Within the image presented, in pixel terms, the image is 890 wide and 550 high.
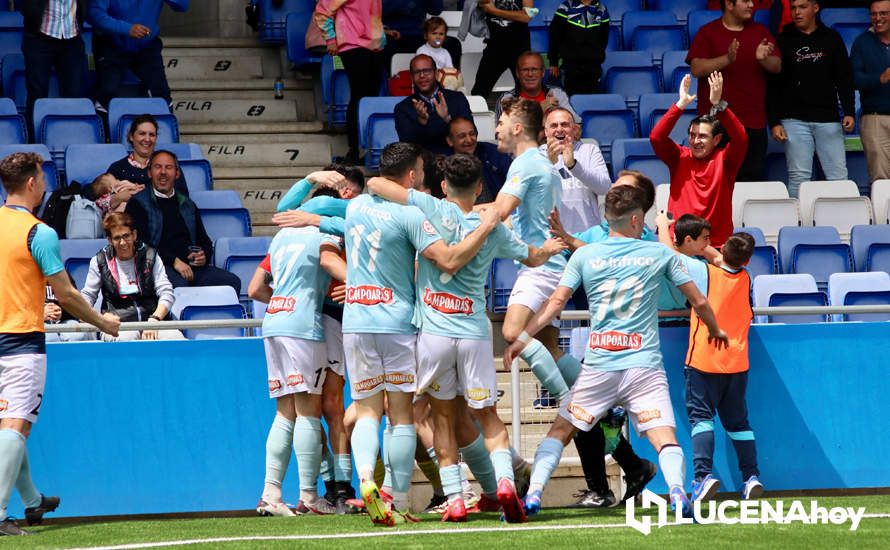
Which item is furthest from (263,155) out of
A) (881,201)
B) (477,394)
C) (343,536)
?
(343,536)

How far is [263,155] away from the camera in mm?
14062

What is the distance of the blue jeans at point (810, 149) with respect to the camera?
1330 centimetres

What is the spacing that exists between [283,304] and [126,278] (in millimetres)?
1896

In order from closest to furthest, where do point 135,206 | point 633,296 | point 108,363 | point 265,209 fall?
point 633,296, point 108,363, point 135,206, point 265,209

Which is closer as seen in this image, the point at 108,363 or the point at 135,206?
the point at 108,363

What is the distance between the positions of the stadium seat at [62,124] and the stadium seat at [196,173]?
2.78 feet

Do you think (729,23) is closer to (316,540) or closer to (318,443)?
(318,443)

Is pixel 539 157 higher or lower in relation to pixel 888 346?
higher

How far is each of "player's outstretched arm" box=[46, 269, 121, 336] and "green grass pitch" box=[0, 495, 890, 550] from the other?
1.16 metres

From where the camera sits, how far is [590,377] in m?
7.71

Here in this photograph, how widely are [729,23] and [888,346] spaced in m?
4.55

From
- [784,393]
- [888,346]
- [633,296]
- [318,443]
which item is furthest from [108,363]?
[888,346]

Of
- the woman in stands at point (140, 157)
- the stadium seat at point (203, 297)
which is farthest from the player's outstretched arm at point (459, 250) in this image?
the woman in stands at point (140, 157)

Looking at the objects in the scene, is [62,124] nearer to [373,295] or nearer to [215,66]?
[215,66]
